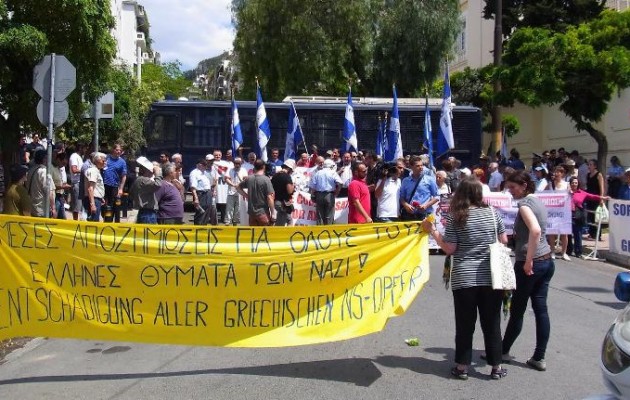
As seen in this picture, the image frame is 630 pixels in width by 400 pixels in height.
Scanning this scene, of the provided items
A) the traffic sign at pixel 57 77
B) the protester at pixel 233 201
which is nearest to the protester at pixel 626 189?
the protester at pixel 233 201

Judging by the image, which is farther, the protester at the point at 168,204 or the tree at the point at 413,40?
the tree at the point at 413,40

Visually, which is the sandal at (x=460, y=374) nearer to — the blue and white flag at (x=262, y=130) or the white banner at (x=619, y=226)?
the white banner at (x=619, y=226)

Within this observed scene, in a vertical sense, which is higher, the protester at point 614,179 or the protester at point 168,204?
the protester at point 614,179

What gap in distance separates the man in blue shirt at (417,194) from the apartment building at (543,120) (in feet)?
51.5

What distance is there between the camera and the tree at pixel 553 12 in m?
26.7

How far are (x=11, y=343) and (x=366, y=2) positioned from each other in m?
24.9

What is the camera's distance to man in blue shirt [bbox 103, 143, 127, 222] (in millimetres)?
14516

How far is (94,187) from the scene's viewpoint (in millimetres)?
12820

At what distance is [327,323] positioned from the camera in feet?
19.9

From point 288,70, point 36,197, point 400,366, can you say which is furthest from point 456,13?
point 400,366

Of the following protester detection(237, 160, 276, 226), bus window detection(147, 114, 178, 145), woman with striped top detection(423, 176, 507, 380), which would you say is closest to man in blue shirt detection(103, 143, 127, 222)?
protester detection(237, 160, 276, 226)

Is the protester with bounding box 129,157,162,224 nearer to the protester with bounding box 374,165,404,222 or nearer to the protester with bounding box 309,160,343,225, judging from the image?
the protester with bounding box 374,165,404,222

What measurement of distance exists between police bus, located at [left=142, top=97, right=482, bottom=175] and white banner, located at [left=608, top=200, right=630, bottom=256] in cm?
748

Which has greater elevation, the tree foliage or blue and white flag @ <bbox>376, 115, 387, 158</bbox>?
the tree foliage
